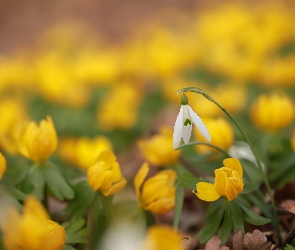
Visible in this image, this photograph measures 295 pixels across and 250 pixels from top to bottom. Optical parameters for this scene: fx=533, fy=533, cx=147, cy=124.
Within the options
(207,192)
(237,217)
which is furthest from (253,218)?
(207,192)

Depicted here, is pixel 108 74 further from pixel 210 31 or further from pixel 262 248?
pixel 262 248

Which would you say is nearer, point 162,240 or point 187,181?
point 162,240

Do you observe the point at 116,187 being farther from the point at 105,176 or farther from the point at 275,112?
the point at 275,112

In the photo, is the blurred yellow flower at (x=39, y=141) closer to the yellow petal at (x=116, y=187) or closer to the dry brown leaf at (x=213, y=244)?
the yellow petal at (x=116, y=187)

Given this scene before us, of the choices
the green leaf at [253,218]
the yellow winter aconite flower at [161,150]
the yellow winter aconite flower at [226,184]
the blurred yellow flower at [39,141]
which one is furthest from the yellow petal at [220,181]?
the blurred yellow flower at [39,141]

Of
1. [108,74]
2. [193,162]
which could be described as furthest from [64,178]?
[108,74]

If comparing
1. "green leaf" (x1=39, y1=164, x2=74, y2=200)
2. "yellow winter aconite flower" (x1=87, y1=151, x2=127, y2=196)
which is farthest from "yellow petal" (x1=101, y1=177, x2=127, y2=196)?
"green leaf" (x1=39, y1=164, x2=74, y2=200)
